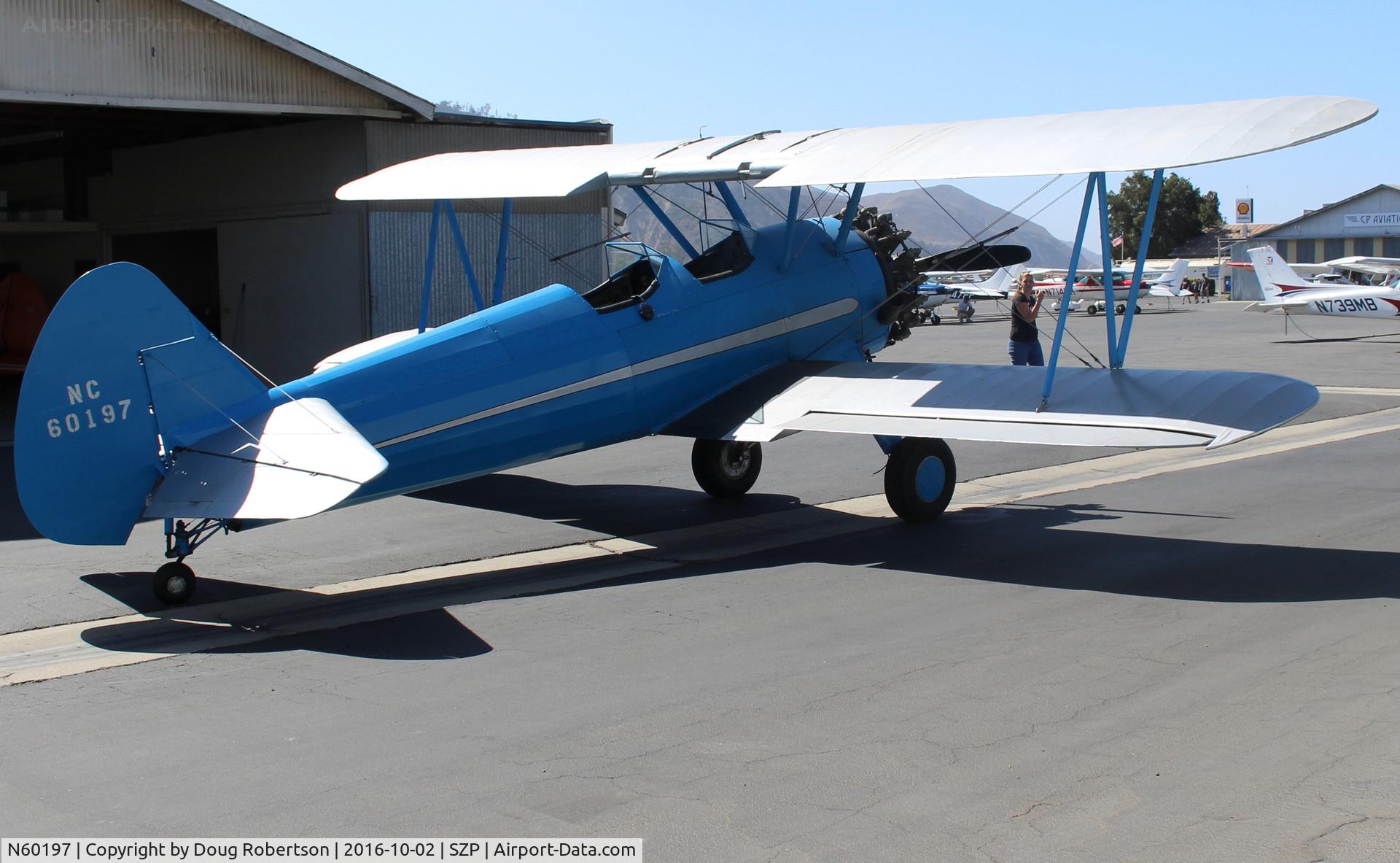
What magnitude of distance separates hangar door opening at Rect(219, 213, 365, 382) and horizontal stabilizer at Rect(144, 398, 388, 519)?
12.0 m

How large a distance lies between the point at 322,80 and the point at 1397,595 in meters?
14.6

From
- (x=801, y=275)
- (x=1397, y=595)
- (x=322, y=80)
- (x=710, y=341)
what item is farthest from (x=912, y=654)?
(x=322, y=80)

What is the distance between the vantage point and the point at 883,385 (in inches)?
380

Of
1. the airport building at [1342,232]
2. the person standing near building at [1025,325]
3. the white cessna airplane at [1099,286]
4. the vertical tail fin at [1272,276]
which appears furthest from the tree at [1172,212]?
the person standing near building at [1025,325]

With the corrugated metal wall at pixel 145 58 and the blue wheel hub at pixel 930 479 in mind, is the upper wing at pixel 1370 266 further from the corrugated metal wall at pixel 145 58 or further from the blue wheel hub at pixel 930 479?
the blue wheel hub at pixel 930 479

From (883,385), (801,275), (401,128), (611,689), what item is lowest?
(611,689)

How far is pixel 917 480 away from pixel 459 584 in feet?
12.2

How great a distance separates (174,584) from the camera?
744 centimetres

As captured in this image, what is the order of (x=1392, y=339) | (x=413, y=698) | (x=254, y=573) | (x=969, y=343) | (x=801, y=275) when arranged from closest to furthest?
(x=413, y=698)
(x=254, y=573)
(x=801, y=275)
(x=1392, y=339)
(x=969, y=343)

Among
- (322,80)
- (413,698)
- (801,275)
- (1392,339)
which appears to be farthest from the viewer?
(1392,339)

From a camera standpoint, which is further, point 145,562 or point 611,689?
point 145,562

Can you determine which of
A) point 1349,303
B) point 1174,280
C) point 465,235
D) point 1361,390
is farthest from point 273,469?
point 1174,280

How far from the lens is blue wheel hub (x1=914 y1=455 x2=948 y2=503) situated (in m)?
10.0

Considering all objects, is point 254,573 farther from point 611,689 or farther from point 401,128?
point 401,128
